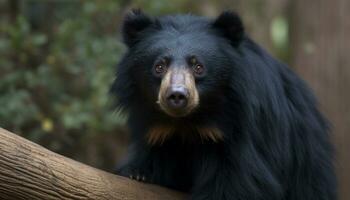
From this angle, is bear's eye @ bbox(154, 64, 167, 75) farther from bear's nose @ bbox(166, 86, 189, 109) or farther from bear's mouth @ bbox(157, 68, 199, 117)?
bear's nose @ bbox(166, 86, 189, 109)

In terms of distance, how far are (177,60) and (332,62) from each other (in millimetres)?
4046

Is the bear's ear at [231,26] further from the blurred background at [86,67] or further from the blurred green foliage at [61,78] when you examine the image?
the blurred background at [86,67]

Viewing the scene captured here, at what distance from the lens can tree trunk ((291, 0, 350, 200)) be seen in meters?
8.65

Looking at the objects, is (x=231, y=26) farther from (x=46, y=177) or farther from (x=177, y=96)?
(x=46, y=177)

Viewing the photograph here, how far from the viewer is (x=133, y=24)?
542 centimetres

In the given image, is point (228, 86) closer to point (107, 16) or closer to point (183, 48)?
point (183, 48)

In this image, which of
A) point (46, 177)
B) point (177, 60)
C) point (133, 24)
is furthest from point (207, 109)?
point (46, 177)

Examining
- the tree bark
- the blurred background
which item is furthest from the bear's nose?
the blurred background

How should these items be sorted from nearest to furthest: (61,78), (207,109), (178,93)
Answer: (178,93), (207,109), (61,78)

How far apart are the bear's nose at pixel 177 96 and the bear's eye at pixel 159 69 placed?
1.05 feet

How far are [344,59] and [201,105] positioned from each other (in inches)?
155

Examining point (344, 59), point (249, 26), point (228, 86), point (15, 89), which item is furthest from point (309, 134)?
point (249, 26)

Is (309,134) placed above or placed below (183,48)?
below

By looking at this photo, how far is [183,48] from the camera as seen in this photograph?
5145mm
